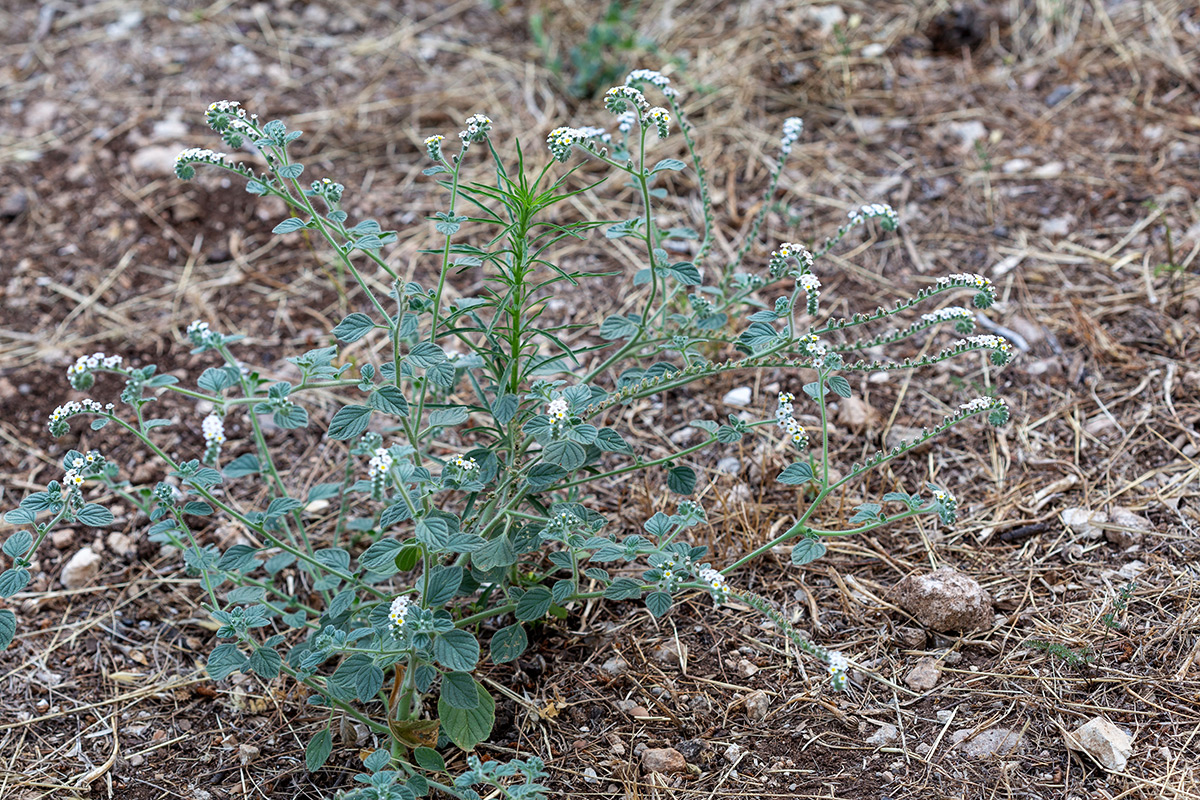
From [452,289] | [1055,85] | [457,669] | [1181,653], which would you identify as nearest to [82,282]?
[452,289]

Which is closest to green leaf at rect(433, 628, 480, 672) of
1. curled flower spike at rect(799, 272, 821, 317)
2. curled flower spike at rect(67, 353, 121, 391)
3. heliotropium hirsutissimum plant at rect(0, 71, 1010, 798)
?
heliotropium hirsutissimum plant at rect(0, 71, 1010, 798)

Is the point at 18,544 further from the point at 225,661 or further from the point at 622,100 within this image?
the point at 622,100

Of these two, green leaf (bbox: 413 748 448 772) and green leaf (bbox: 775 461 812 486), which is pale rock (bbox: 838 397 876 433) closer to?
green leaf (bbox: 775 461 812 486)

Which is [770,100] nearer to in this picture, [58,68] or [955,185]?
[955,185]

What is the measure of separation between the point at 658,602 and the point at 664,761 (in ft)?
1.17

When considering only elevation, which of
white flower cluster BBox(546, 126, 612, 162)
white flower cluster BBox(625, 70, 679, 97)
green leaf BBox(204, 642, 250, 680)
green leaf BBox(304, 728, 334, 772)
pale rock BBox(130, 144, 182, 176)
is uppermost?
white flower cluster BBox(625, 70, 679, 97)

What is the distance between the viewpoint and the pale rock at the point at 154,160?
3.49 metres

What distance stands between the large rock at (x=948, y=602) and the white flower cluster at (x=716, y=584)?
613 millimetres

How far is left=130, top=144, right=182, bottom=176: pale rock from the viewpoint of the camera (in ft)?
11.5

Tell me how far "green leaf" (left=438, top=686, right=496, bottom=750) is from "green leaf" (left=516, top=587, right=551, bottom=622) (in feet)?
0.53

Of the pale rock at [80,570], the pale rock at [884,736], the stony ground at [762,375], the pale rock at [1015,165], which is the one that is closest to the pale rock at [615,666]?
the stony ground at [762,375]

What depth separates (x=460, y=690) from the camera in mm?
1751

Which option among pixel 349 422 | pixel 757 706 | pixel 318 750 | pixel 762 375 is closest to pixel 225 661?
pixel 318 750

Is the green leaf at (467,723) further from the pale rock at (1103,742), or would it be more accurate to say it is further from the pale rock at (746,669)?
the pale rock at (1103,742)
